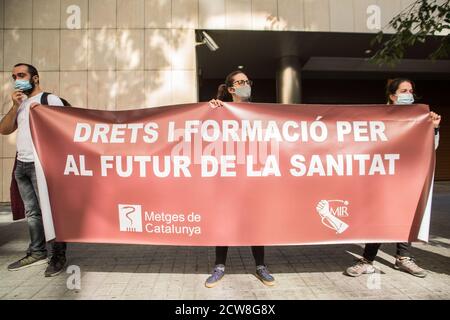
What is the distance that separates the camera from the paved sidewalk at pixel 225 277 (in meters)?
3.21

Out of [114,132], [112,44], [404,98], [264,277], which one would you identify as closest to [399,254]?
[264,277]

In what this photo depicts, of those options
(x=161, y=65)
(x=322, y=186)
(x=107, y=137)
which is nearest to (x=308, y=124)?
(x=322, y=186)

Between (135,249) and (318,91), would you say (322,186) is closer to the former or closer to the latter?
(135,249)

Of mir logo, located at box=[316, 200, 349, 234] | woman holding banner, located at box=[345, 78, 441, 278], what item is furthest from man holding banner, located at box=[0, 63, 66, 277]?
woman holding banner, located at box=[345, 78, 441, 278]

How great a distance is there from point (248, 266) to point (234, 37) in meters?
7.10

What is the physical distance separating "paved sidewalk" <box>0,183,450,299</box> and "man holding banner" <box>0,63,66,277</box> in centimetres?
23

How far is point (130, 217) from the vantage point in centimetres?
339

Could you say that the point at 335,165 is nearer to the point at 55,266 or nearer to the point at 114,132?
the point at 114,132

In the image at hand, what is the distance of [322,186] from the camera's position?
132 inches

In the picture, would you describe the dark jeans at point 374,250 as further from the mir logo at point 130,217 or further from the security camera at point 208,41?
the security camera at point 208,41

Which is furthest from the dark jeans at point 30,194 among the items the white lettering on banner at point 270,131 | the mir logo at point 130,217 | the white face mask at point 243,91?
the white face mask at point 243,91

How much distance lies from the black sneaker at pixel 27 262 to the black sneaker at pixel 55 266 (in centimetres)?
34

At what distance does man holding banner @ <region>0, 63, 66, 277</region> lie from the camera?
3781mm
